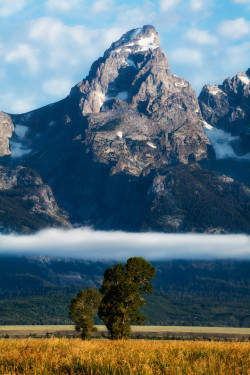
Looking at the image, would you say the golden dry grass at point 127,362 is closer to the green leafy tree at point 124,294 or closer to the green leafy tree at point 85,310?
the green leafy tree at point 124,294

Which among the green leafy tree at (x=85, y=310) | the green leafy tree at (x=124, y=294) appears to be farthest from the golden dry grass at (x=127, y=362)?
the green leafy tree at (x=85, y=310)

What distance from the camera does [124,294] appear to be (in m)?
82.5

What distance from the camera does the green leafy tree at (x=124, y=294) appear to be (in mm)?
82375

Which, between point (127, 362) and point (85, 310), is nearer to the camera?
point (127, 362)

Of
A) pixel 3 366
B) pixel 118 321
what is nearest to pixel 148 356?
pixel 3 366

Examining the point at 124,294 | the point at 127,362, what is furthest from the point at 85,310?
the point at 127,362

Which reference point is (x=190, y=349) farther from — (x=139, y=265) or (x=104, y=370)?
(x=139, y=265)

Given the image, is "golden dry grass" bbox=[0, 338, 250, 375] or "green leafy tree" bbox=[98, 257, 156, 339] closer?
"golden dry grass" bbox=[0, 338, 250, 375]

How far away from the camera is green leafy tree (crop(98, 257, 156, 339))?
82375 millimetres

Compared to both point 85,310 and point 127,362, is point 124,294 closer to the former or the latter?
point 85,310

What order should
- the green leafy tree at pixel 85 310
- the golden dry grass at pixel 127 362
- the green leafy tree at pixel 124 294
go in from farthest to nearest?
the green leafy tree at pixel 85 310, the green leafy tree at pixel 124 294, the golden dry grass at pixel 127 362

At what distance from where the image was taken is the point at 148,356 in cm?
1980

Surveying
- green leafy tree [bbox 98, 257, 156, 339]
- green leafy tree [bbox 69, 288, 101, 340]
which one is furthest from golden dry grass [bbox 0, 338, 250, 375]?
green leafy tree [bbox 69, 288, 101, 340]

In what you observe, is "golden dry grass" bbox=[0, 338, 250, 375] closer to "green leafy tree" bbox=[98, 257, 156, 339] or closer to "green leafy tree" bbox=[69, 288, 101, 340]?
"green leafy tree" bbox=[98, 257, 156, 339]
